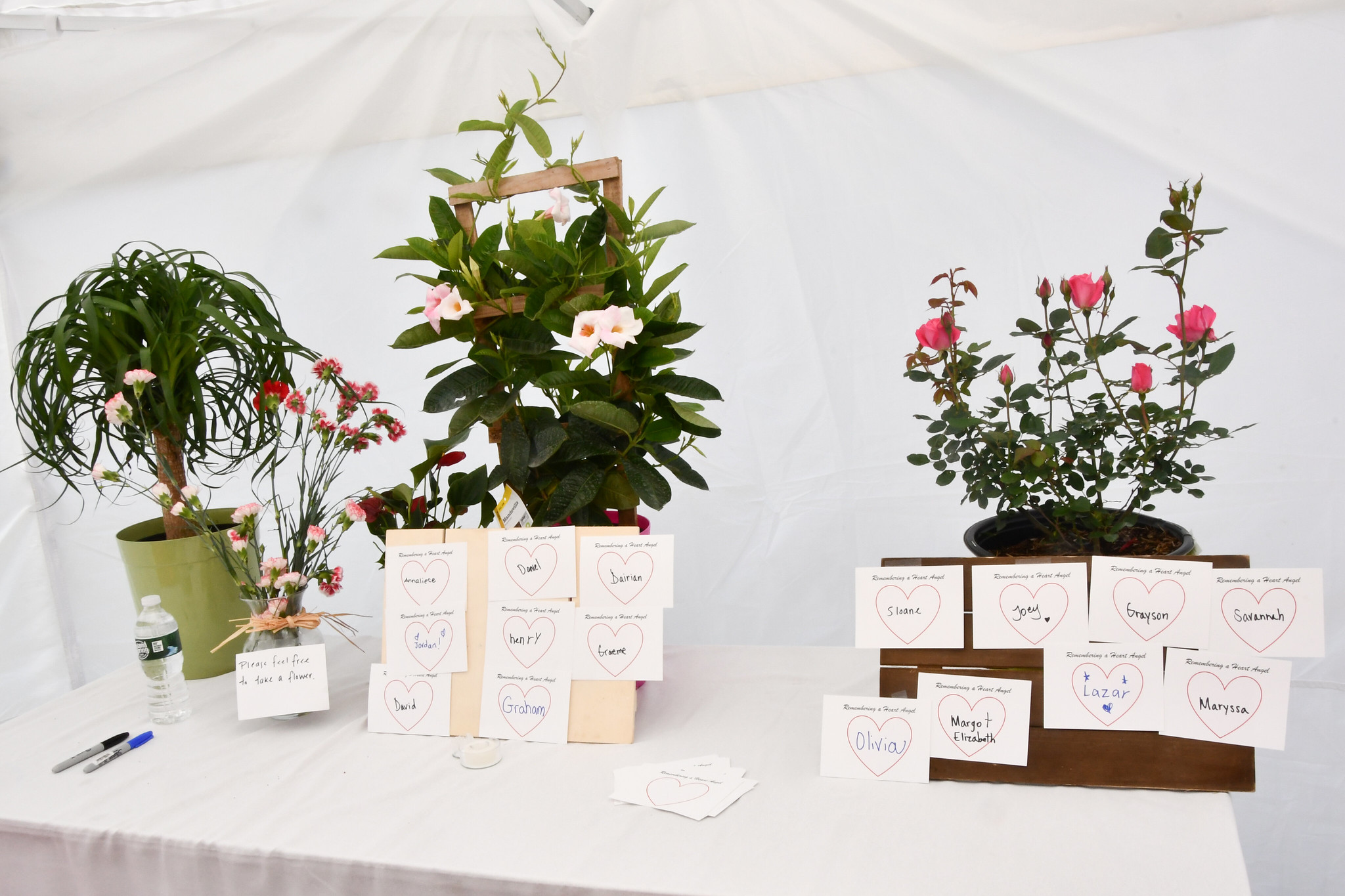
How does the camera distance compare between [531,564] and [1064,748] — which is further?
[531,564]

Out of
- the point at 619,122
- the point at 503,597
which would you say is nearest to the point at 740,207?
the point at 619,122

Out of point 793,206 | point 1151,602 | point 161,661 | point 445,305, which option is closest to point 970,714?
point 1151,602

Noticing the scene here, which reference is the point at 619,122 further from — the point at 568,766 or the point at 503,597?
the point at 568,766

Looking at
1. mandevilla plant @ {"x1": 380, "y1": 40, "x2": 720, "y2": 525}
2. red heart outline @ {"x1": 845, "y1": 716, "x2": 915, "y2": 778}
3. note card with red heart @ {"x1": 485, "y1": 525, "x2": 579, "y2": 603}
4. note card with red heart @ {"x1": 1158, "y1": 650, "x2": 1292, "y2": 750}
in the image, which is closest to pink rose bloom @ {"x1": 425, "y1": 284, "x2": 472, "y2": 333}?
mandevilla plant @ {"x1": 380, "y1": 40, "x2": 720, "y2": 525}

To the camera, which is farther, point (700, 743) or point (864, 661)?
point (864, 661)

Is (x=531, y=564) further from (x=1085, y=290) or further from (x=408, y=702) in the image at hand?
(x=1085, y=290)

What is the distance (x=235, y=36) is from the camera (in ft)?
6.23

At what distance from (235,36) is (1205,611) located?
2.17 meters

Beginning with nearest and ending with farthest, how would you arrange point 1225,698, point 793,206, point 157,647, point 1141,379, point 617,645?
point 1225,698 → point 1141,379 → point 617,645 → point 157,647 → point 793,206

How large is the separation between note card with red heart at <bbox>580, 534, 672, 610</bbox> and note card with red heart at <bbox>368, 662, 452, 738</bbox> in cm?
24

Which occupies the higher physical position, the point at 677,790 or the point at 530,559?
the point at 530,559

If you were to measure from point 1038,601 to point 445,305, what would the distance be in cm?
81

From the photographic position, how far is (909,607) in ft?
3.13

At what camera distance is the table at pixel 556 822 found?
2.59ft
